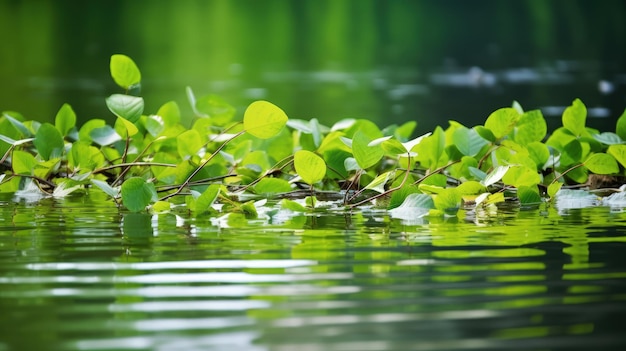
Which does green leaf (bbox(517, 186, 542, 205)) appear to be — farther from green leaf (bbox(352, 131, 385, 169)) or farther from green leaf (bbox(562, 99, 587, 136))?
green leaf (bbox(562, 99, 587, 136))

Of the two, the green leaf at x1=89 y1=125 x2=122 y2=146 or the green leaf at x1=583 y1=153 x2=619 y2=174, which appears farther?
the green leaf at x1=89 y1=125 x2=122 y2=146

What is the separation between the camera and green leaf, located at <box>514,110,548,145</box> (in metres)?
3.43

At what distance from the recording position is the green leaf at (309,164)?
→ 2.85m

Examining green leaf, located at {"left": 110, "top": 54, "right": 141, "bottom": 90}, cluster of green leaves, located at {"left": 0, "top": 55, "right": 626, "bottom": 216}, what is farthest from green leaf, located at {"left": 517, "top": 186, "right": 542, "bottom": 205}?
green leaf, located at {"left": 110, "top": 54, "right": 141, "bottom": 90}

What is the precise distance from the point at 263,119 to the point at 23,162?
2.60 ft

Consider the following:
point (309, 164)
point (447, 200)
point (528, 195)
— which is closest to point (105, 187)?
point (309, 164)

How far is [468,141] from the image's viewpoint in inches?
131

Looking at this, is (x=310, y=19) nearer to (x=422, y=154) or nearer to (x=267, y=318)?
(x=422, y=154)

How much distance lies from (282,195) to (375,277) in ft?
4.00

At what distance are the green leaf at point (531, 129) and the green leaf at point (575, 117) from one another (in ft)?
0.35

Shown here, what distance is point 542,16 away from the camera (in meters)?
26.7

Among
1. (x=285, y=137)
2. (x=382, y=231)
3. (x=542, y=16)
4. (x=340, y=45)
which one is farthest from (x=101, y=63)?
(x=542, y=16)

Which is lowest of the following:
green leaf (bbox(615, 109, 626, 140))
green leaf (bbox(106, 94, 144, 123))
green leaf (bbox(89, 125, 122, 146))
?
green leaf (bbox(615, 109, 626, 140))

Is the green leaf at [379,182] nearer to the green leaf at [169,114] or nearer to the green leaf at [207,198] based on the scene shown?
the green leaf at [207,198]
